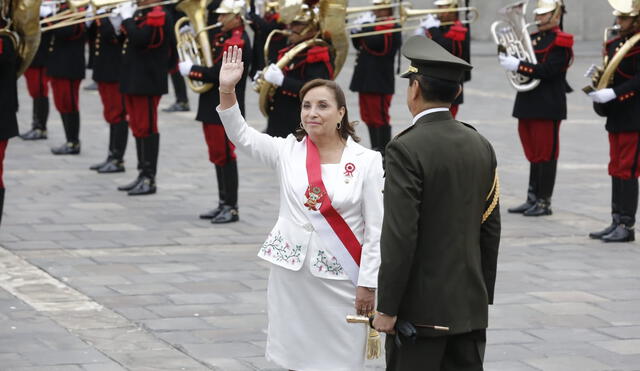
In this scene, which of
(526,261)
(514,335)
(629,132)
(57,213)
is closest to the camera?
(514,335)

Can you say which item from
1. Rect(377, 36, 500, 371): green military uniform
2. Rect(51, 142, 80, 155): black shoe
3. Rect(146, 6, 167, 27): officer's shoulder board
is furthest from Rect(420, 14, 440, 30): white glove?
Rect(377, 36, 500, 371): green military uniform

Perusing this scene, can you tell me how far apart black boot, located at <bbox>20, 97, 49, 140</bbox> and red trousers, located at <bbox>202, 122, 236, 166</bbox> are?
455 cm

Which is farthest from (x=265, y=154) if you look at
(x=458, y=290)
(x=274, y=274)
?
(x=458, y=290)

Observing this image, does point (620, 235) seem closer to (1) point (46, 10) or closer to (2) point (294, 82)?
(2) point (294, 82)

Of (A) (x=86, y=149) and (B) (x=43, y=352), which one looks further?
(A) (x=86, y=149)

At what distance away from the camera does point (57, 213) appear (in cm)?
1003

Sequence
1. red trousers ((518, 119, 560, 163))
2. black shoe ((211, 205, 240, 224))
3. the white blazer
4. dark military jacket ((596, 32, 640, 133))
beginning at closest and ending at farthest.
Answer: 1. the white blazer
2. dark military jacket ((596, 32, 640, 133))
3. black shoe ((211, 205, 240, 224))
4. red trousers ((518, 119, 560, 163))

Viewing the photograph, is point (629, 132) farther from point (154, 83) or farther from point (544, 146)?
point (154, 83)

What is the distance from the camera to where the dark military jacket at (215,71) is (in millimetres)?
9734

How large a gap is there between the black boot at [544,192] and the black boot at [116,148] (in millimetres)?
3971

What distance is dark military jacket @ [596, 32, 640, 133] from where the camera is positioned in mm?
9250

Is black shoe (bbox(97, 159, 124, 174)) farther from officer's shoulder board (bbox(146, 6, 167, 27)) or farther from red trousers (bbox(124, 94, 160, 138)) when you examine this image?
officer's shoulder board (bbox(146, 6, 167, 27))

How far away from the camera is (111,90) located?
12.3 m

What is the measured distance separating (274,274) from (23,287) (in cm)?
309
